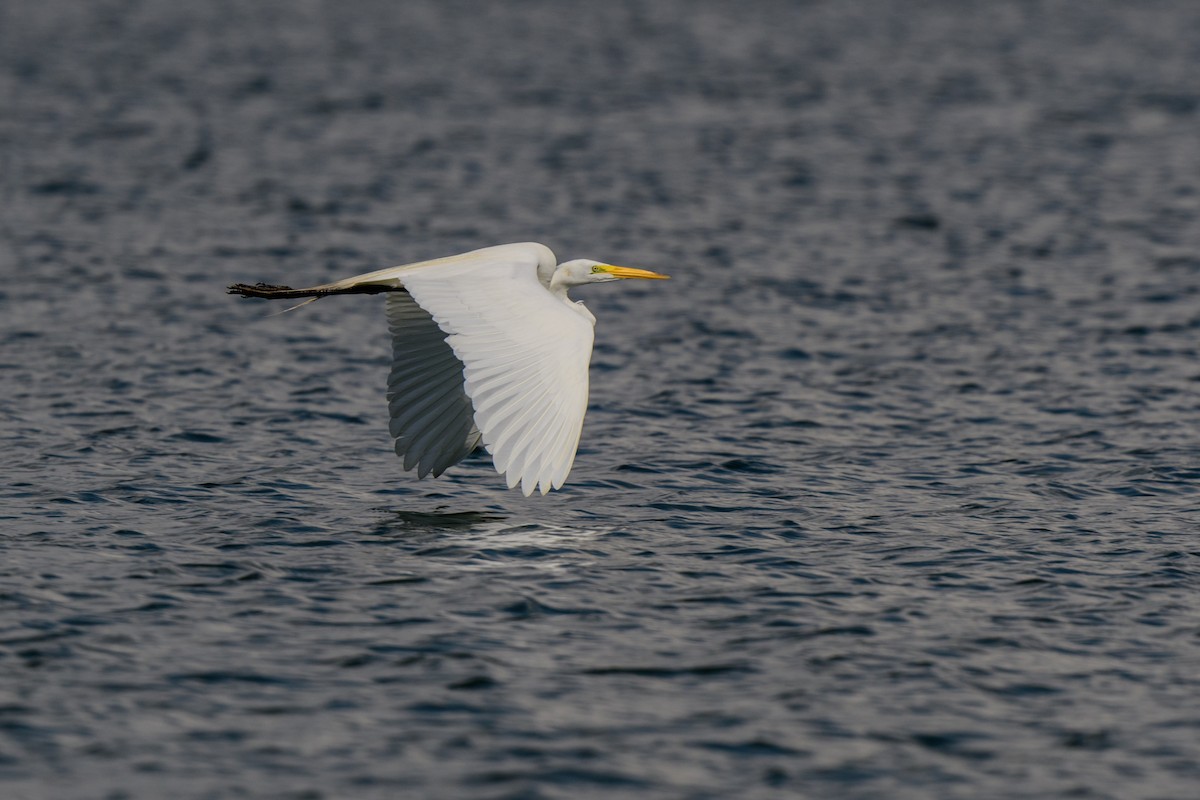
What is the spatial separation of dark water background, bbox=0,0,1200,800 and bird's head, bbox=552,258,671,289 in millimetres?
1619

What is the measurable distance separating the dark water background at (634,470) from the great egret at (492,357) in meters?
0.70

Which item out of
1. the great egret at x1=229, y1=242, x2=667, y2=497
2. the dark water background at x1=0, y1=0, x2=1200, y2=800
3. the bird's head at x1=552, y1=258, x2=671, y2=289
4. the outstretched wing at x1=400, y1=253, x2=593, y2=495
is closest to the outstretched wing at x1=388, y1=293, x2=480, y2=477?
the great egret at x1=229, y1=242, x2=667, y2=497

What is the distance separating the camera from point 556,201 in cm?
2739

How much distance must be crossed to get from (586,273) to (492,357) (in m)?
2.83

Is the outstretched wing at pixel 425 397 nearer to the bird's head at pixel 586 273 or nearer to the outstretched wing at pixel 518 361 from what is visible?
the outstretched wing at pixel 518 361

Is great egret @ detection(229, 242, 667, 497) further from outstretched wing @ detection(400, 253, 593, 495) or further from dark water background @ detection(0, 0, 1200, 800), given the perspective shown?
dark water background @ detection(0, 0, 1200, 800)

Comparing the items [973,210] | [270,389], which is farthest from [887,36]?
[270,389]

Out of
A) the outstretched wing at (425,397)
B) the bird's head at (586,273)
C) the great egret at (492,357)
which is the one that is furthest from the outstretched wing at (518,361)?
the bird's head at (586,273)

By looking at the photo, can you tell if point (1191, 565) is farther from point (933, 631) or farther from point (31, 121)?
point (31, 121)

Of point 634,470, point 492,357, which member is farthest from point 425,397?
point 634,470

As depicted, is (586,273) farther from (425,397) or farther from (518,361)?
(518,361)

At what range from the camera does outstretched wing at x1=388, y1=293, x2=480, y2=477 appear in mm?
13414

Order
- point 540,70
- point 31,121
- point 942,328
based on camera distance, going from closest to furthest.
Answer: point 942,328, point 31,121, point 540,70

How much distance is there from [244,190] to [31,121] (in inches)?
285
